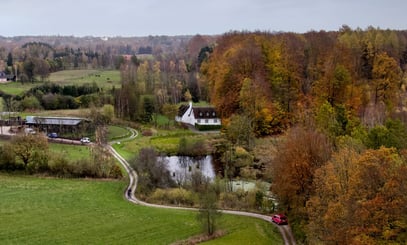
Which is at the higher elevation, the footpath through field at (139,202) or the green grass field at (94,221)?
the green grass field at (94,221)

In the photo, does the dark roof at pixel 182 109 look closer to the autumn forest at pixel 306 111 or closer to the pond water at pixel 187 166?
the autumn forest at pixel 306 111

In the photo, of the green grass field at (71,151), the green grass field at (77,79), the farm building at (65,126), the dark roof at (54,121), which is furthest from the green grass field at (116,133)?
the green grass field at (77,79)

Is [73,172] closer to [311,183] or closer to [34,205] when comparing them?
[34,205]

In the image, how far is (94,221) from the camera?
2884cm

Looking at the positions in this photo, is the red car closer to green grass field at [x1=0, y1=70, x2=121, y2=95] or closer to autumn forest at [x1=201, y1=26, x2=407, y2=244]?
autumn forest at [x1=201, y1=26, x2=407, y2=244]

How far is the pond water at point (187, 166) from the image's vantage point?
127 feet

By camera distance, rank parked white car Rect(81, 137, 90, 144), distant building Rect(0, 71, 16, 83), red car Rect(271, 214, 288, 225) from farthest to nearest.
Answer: distant building Rect(0, 71, 16, 83), parked white car Rect(81, 137, 90, 144), red car Rect(271, 214, 288, 225)

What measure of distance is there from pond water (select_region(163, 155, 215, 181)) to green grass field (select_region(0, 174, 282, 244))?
5239 mm

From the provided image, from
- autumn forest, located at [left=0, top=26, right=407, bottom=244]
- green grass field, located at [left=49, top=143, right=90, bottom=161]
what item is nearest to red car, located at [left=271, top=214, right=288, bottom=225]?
autumn forest, located at [left=0, top=26, right=407, bottom=244]

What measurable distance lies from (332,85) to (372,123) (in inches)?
346

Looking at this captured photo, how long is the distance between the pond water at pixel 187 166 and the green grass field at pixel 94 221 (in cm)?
524

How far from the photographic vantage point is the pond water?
127ft

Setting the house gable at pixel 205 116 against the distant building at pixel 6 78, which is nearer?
the house gable at pixel 205 116

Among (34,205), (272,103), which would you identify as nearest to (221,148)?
(272,103)
